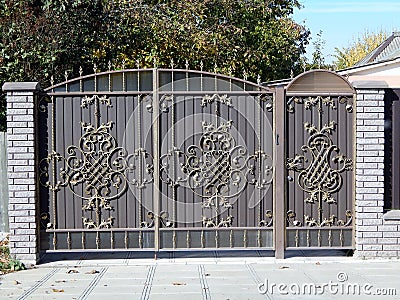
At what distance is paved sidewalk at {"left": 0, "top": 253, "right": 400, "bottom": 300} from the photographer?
6.05 metres

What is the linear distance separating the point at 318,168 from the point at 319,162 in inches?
2.8

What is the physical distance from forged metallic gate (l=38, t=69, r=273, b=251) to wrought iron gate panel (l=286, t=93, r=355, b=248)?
0.29 meters

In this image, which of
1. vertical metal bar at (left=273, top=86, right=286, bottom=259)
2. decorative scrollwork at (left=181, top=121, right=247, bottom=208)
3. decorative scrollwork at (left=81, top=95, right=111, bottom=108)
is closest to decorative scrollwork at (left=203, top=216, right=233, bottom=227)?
decorative scrollwork at (left=181, top=121, right=247, bottom=208)

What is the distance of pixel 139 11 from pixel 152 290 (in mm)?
8361

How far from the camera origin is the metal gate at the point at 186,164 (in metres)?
7.26

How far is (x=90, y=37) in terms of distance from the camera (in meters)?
11.5

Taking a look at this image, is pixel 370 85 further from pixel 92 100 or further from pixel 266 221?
pixel 92 100

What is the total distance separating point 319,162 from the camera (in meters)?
7.34

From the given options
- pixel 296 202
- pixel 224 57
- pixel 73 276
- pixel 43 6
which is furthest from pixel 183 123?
pixel 224 57

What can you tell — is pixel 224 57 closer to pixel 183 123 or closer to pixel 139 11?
pixel 139 11

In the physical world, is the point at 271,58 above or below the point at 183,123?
above

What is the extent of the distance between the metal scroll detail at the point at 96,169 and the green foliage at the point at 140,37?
136cm

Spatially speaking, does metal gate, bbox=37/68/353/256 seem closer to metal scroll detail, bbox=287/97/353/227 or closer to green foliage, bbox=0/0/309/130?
metal scroll detail, bbox=287/97/353/227

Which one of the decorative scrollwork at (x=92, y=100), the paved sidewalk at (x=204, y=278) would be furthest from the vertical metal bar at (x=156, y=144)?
the paved sidewalk at (x=204, y=278)
